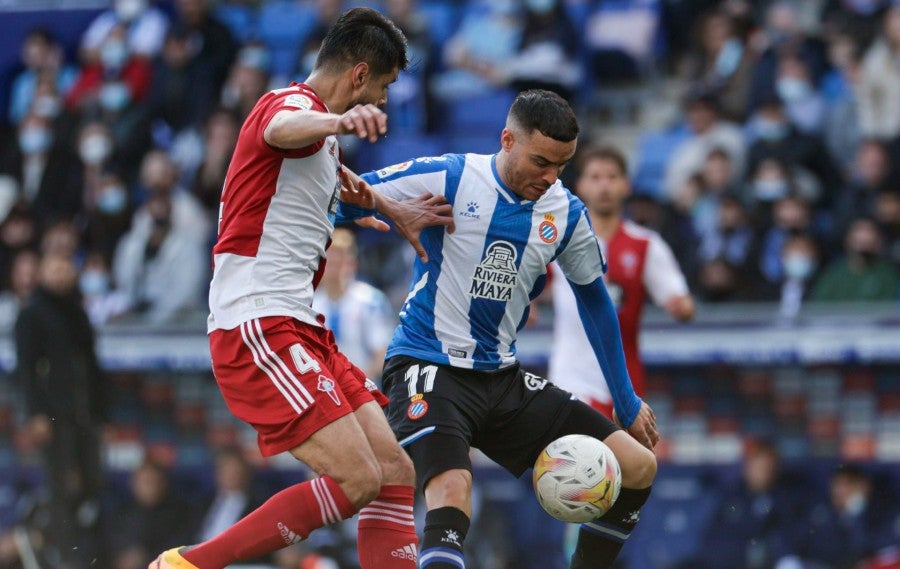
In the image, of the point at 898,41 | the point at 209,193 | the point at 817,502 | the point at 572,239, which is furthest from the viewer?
the point at 209,193

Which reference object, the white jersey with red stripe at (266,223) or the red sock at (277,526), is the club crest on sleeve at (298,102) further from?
the red sock at (277,526)

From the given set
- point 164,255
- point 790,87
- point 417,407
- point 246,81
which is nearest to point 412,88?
point 246,81

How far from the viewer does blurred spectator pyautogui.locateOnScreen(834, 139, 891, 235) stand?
426 inches

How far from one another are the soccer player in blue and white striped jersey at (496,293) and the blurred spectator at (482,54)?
279 inches

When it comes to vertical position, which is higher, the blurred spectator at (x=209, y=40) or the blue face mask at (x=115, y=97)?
the blurred spectator at (x=209, y=40)

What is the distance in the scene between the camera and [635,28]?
13391mm

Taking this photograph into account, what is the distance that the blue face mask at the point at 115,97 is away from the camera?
14.8 metres

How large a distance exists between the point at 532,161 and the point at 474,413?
109cm

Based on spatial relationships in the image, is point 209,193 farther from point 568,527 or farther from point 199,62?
point 568,527

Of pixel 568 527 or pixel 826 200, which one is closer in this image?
pixel 568 527

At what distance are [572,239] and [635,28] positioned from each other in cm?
724

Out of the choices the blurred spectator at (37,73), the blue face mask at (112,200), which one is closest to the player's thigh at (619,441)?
the blue face mask at (112,200)

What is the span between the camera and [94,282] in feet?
43.0

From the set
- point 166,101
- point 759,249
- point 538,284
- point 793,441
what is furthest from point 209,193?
point 538,284
